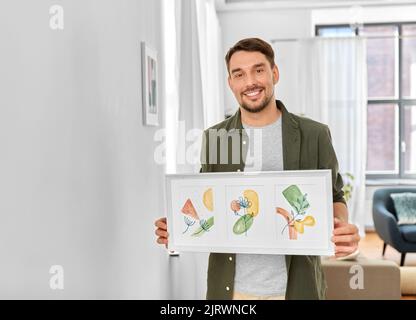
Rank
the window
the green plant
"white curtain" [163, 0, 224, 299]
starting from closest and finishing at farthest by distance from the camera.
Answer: "white curtain" [163, 0, 224, 299] → the green plant → the window

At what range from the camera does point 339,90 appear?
3.76 metres

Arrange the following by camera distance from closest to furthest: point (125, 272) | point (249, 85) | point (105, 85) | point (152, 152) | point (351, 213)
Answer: point (249, 85)
point (105, 85)
point (125, 272)
point (152, 152)
point (351, 213)

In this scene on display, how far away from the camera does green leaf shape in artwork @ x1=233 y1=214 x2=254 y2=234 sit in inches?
29.6

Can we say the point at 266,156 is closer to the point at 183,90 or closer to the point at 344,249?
the point at 344,249

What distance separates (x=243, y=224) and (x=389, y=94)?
3.43 m

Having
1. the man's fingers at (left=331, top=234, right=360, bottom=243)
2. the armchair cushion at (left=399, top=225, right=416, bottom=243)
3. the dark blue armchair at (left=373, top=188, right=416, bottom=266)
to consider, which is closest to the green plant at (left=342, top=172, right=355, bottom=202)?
the dark blue armchair at (left=373, top=188, right=416, bottom=266)

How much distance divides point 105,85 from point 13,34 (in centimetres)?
35

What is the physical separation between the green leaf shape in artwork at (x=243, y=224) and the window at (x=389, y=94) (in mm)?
3325

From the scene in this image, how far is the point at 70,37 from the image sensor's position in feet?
2.66

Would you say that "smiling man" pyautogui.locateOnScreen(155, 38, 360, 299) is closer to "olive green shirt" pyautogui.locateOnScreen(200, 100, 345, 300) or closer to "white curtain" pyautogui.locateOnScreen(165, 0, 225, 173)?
"olive green shirt" pyautogui.locateOnScreen(200, 100, 345, 300)

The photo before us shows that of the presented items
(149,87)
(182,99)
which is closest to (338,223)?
(149,87)

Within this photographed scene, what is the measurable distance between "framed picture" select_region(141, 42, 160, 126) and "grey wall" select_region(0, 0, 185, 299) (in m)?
0.03
